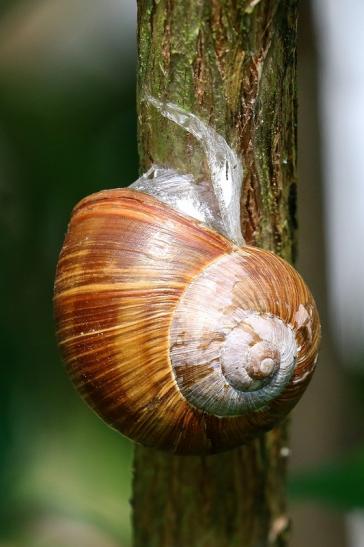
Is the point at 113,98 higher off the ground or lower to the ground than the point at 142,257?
higher

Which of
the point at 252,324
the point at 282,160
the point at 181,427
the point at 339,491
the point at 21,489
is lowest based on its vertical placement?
the point at 21,489

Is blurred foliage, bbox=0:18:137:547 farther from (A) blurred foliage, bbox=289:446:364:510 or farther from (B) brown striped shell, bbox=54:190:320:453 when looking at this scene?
(B) brown striped shell, bbox=54:190:320:453

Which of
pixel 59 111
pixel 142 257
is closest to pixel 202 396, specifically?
pixel 142 257

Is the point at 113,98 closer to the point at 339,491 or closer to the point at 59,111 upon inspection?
the point at 59,111

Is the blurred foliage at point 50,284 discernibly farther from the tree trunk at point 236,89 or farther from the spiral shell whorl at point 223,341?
the spiral shell whorl at point 223,341

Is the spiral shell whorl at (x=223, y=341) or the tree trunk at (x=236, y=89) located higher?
the tree trunk at (x=236, y=89)

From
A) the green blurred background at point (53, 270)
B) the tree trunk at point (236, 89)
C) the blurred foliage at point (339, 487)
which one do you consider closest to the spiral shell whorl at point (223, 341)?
the tree trunk at point (236, 89)

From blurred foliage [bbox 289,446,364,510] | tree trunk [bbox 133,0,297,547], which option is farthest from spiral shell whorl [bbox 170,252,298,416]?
blurred foliage [bbox 289,446,364,510]
